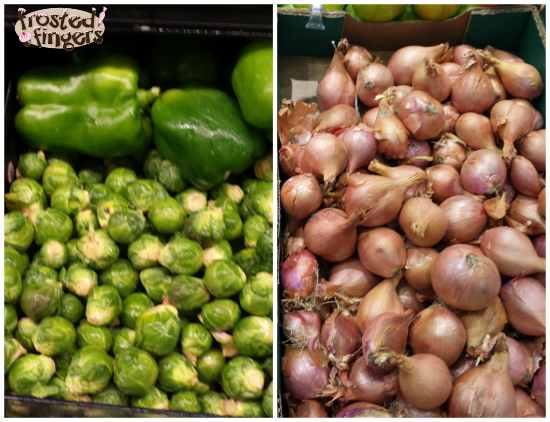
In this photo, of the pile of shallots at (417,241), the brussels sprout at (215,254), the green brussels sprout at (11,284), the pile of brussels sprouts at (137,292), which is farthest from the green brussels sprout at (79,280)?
the pile of shallots at (417,241)

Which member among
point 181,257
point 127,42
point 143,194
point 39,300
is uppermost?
point 127,42

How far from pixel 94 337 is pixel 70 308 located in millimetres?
115

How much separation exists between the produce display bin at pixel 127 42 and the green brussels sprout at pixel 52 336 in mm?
132

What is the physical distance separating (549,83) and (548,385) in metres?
1.01

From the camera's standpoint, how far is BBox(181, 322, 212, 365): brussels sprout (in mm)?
1187

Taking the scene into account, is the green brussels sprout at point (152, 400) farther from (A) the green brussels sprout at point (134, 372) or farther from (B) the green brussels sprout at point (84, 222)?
(B) the green brussels sprout at point (84, 222)

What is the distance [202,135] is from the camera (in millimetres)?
1304

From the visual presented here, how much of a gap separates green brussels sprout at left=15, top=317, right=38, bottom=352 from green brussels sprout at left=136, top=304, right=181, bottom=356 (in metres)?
0.30

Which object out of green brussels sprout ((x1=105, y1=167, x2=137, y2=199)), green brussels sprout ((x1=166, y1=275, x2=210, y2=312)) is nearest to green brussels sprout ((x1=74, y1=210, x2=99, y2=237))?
green brussels sprout ((x1=105, y1=167, x2=137, y2=199))

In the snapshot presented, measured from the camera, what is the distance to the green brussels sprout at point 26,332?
1178 mm

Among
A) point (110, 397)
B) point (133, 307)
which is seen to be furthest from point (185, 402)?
point (133, 307)

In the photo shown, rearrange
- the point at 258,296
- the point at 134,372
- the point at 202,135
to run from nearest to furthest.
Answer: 1. the point at 134,372
2. the point at 258,296
3. the point at 202,135

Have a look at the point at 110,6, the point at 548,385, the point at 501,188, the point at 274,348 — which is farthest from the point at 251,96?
the point at 548,385

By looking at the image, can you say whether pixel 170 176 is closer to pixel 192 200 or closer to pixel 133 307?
pixel 192 200
